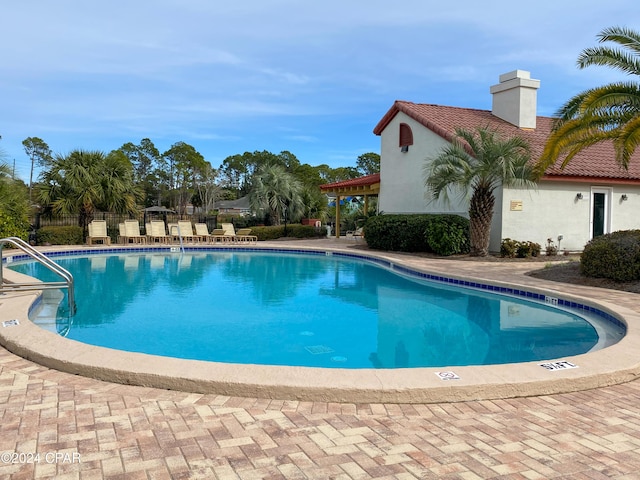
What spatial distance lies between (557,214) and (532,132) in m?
4.46

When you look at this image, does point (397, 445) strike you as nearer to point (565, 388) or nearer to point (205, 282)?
point (565, 388)

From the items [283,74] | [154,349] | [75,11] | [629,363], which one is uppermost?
[283,74]

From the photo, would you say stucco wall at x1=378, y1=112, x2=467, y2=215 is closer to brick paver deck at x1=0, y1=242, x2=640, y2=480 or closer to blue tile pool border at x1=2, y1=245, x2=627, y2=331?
blue tile pool border at x1=2, y1=245, x2=627, y2=331

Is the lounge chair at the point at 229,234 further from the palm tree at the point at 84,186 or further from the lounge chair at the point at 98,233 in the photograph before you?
the lounge chair at the point at 98,233

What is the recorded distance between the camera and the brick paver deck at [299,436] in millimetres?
2738

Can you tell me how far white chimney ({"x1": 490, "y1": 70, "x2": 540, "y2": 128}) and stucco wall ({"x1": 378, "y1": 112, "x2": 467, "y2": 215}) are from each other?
412 centimetres

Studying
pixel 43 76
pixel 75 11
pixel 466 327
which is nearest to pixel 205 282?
pixel 466 327

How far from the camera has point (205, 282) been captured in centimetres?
1254

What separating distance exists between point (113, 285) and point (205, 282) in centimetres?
218

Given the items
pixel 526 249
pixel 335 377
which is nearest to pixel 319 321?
pixel 335 377

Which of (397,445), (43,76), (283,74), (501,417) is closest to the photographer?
(397,445)

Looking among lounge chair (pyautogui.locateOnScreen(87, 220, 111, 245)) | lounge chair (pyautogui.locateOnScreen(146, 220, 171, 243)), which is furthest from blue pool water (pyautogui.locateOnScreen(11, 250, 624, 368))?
lounge chair (pyautogui.locateOnScreen(146, 220, 171, 243))

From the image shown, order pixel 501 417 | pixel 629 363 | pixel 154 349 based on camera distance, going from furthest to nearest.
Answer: pixel 154 349 → pixel 629 363 → pixel 501 417

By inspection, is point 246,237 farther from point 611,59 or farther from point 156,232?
point 611,59
